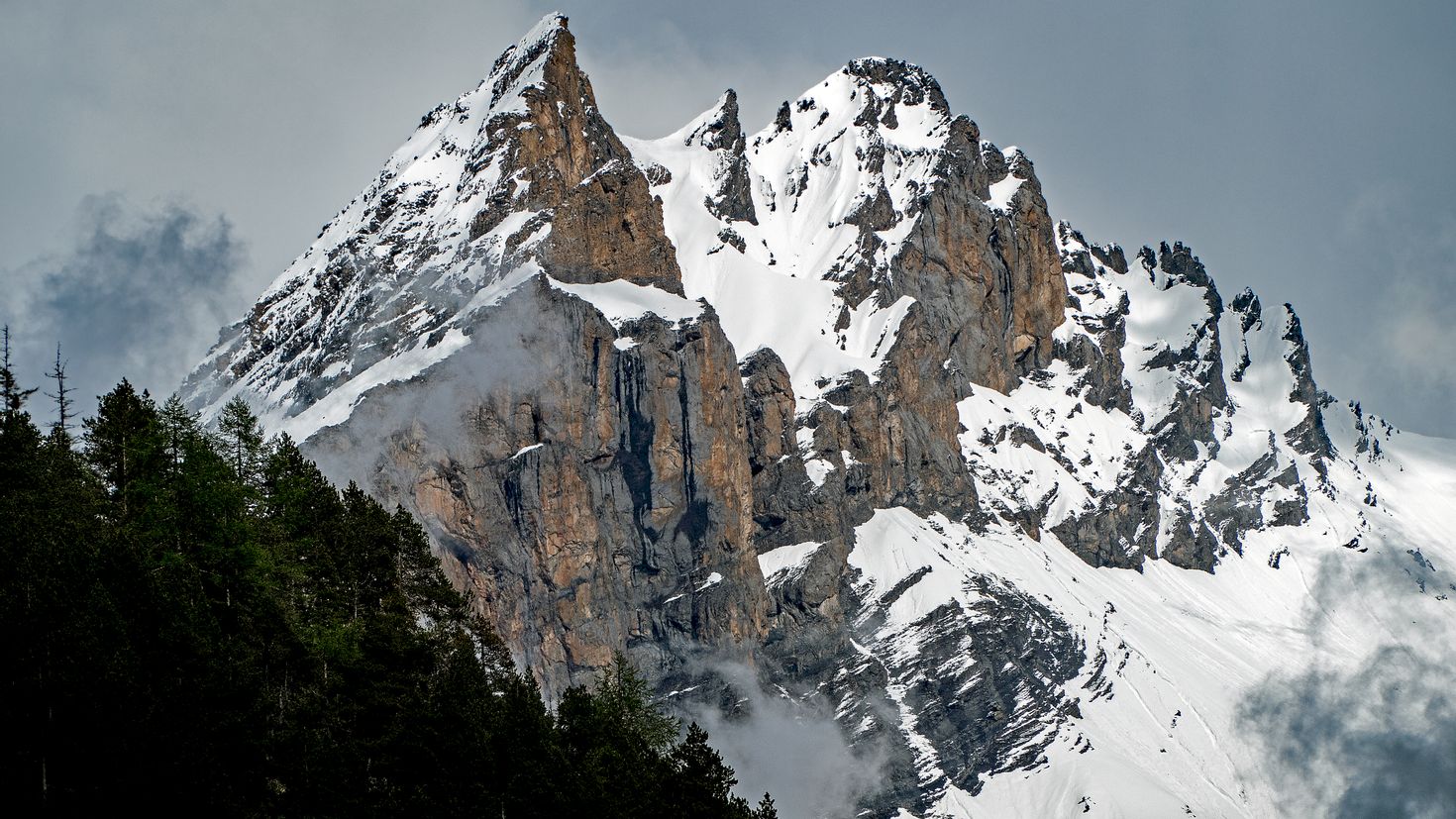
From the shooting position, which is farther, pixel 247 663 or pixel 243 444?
pixel 243 444

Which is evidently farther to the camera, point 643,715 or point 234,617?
point 643,715

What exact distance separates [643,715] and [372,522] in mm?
21738

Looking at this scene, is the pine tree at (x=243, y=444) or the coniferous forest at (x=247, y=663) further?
the pine tree at (x=243, y=444)

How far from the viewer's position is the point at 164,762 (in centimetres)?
6128

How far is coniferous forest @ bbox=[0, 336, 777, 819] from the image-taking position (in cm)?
6128

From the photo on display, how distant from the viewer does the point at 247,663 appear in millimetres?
69438

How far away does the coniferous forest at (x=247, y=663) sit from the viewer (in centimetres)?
6128

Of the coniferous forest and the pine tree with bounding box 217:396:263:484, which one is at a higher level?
the pine tree with bounding box 217:396:263:484

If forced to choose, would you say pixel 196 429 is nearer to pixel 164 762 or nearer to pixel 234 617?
pixel 234 617

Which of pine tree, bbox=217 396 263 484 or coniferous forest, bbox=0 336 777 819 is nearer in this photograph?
coniferous forest, bbox=0 336 777 819

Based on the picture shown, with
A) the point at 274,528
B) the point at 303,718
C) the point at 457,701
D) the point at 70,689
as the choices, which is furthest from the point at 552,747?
the point at 70,689

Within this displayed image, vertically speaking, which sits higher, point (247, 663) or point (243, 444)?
point (243, 444)

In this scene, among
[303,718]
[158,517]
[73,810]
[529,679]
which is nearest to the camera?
[73,810]

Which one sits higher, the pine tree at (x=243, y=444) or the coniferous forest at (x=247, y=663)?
the pine tree at (x=243, y=444)
